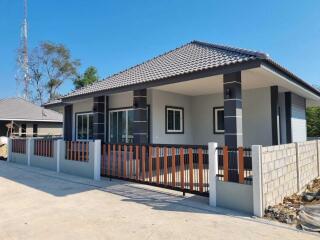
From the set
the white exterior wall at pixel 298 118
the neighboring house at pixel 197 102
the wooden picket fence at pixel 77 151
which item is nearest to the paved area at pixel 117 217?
the wooden picket fence at pixel 77 151

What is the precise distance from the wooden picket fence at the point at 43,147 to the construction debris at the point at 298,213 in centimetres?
872

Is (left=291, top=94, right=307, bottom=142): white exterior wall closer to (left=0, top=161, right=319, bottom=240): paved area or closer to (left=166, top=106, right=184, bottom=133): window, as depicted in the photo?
(left=166, top=106, right=184, bottom=133): window

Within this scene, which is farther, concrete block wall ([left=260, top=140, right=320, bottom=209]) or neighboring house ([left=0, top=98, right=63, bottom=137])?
neighboring house ([left=0, top=98, right=63, bottom=137])

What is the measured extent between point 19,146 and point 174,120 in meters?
8.01

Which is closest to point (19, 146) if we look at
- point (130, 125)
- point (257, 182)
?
point (130, 125)

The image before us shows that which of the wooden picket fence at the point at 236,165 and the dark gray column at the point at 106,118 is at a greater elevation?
the dark gray column at the point at 106,118

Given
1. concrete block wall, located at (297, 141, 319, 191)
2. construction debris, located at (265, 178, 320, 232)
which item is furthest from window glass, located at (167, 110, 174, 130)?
construction debris, located at (265, 178, 320, 232)

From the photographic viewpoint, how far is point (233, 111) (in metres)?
6.98

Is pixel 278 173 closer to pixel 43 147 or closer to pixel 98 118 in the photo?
pixel 98 118

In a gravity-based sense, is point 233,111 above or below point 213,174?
above

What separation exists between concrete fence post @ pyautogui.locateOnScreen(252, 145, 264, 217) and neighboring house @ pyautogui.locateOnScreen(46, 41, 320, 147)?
210cm

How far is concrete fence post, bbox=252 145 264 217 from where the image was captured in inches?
186

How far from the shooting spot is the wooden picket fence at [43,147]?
10742 millimetres

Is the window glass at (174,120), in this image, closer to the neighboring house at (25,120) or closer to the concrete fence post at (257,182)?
the concrete fence post at (257,182)
